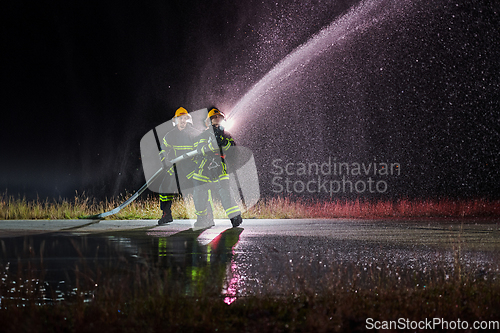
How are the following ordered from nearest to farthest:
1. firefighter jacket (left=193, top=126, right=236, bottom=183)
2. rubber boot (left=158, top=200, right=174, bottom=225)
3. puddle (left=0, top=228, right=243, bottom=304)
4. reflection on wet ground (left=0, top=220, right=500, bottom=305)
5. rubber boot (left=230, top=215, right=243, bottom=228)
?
1. puddle (left=0, top=228, right=243, bottom=304)
2. reflection on wet ground (left=0, top=220, right=500, bottom=305)
3. firefighter jacket (left=193, top=126, right=236, bottom=183)
4. rubber boot (left=230, top=215, right=243, bottom=228)
5. rubber boot (left=158, top=200, right=174, bottom=225)

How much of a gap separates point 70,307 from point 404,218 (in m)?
11.7

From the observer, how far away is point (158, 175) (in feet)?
37.6

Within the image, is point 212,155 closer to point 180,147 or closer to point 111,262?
point 180,147

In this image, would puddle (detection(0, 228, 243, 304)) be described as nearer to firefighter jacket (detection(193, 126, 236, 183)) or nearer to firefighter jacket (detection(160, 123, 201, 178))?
firefighter jacket (detection(193, 126, 236, 183))

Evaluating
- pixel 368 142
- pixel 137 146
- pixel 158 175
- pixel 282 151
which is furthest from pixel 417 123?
pixel 158 175

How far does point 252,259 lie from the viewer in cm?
665

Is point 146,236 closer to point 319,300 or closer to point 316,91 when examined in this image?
point 319,300

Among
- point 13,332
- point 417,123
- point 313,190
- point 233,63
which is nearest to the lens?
Result: point 13,332

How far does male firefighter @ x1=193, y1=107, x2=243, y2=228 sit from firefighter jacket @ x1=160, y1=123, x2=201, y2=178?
204 mm

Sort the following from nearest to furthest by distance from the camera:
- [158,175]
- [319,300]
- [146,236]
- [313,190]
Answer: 1. [319,300]
2. [146,236]
3. [158,175]
4. [313,190]

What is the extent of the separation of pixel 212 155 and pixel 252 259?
4073 mm

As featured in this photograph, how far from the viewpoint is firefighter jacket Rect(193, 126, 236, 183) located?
33.4 feet

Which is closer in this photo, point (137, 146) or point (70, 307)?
point (70, 307)

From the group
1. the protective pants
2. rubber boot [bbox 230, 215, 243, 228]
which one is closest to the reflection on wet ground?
rubber boot [bbox 230, 215, 243, 228]
